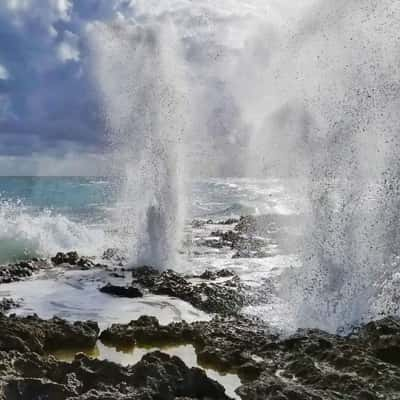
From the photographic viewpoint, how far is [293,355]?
855cm

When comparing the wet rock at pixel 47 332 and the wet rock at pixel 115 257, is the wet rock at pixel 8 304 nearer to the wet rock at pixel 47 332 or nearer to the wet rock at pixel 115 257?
the wet rock at pixel 47 332

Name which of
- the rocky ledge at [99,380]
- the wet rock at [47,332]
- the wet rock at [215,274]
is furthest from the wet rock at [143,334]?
A: the wet rock at [215,274]

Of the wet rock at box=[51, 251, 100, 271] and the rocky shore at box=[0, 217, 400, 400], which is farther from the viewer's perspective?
the wet rock at box=[51, 251, 100, 271]

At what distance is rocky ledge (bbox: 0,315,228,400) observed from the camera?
612 centimetres

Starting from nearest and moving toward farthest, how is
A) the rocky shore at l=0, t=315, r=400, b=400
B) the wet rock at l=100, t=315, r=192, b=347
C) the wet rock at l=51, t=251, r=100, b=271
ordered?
the rocky shore at l=0, t=315, r=400, b=400 → the wet rock at l=100, t=315, r=192, b=347 → the wet rock at l=51, t=251, r=100, b=271

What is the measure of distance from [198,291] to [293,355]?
5.40 meters

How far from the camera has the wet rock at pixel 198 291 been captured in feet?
41.7

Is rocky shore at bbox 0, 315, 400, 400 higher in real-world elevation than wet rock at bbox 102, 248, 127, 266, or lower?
higher

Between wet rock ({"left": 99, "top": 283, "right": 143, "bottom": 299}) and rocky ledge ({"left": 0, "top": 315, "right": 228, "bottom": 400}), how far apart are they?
19.8 ft

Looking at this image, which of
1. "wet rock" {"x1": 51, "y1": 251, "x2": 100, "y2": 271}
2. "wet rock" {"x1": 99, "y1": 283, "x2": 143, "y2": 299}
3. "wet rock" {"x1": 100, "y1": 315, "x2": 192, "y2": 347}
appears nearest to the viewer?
"wet rock" {"x1": 100, "y1": 315, "x2": 192, "y2": 347}

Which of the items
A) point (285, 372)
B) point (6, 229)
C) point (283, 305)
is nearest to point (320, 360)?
point (285, 372)

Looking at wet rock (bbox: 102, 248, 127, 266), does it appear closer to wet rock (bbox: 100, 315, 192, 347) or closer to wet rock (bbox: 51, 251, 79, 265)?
wet rock (bbox: 51, 251, 79, 265)

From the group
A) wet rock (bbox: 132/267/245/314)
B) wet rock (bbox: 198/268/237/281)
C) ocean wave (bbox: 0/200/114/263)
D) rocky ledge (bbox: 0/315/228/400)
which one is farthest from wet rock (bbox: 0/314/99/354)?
ocean wave (bbox: 0/200/114/263)

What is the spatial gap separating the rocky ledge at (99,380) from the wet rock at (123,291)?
604 centimetres
